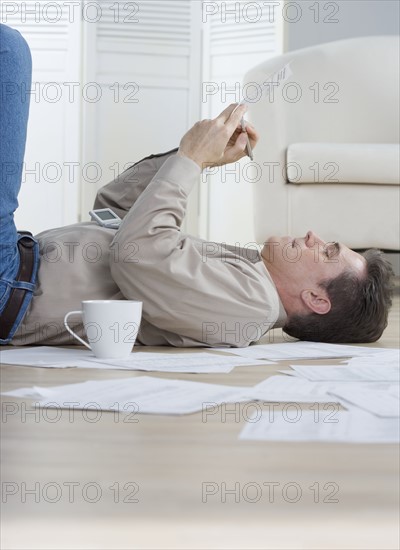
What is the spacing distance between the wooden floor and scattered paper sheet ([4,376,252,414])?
1.5 inches

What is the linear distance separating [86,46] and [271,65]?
5.93ft

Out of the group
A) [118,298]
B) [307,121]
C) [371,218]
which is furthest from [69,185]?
[118,298]

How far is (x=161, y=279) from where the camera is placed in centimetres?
180

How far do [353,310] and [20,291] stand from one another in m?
0.75

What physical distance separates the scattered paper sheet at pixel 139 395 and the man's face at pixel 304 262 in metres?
0.65

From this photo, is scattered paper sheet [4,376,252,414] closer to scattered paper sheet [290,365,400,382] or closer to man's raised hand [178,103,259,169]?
scattered paper sheet [290,365,400,382]

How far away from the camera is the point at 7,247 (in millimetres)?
1836

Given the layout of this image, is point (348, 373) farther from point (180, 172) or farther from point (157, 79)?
point (157, 79)

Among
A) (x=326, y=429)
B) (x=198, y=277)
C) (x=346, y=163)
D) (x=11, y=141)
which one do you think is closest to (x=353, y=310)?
(x=198, y=277)

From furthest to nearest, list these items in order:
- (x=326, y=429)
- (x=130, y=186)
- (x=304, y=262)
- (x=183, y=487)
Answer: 1. (x=130, y=186)
2. (x=304, y=262)
3. (x=326, y=429)
4. (x=183, y=487)

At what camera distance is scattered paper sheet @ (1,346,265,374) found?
162cm

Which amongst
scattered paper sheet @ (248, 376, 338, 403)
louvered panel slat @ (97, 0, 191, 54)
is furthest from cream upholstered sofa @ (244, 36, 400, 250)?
scattered paper sheet @ (248, 376, 338, 403)

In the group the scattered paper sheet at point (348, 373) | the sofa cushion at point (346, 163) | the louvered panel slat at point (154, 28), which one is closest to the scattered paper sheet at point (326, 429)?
the scattered paper sheet at point (348, 373)

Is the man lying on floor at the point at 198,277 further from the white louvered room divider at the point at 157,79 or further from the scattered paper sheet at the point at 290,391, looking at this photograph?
the white louvered room divider at the point at 157,79
